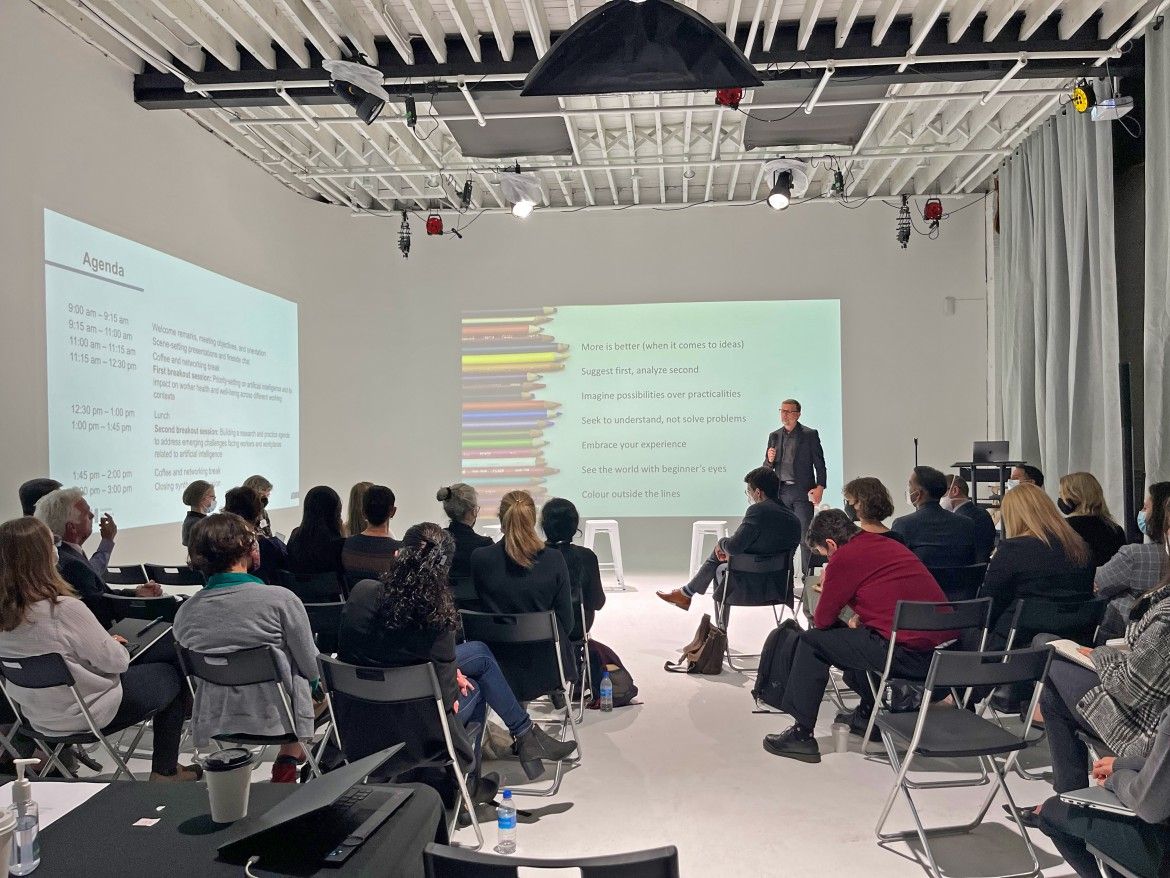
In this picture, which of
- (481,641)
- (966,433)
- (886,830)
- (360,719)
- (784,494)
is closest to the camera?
(360,719)

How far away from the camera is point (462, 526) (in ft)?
14.1

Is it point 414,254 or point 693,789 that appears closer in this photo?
point 693,789

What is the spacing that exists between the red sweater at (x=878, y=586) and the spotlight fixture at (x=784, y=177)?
466cm

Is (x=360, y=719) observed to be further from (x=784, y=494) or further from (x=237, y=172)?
(x=237, y=172)

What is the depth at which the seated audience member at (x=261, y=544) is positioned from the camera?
420cm

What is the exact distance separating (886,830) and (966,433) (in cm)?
699

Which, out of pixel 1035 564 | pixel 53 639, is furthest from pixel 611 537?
pixel 53 639

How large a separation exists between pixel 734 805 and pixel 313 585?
6.82 feet

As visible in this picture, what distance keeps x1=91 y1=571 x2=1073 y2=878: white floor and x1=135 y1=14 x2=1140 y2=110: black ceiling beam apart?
13.7 ft

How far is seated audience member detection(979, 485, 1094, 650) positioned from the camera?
363cm

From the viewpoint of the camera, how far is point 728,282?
30.9 ft

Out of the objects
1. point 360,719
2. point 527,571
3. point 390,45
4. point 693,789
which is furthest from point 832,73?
point 360,719

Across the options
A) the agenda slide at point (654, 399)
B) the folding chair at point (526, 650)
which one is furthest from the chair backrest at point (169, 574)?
the agenda slide at point (654, 399)

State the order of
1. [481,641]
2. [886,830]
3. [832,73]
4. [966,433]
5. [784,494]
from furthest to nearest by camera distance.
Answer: [966,433], [784,494], [832,73], [481,641], [886,830]
